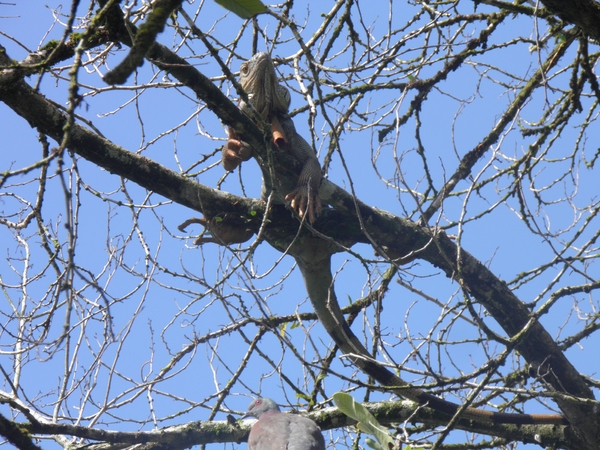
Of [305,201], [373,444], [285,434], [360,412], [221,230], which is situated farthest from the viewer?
[221,230]

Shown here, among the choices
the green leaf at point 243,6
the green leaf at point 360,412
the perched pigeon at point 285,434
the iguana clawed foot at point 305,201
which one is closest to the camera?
the green leaf at point 243,6

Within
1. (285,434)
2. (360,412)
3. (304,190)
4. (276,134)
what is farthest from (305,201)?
(360,412)

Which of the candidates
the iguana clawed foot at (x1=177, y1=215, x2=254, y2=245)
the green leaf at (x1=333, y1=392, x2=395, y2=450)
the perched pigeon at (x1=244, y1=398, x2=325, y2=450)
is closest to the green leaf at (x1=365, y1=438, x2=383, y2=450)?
the green leaf at (x1=333, y1=392, x2=395, y2=450)

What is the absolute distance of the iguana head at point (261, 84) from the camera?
565 centimetres

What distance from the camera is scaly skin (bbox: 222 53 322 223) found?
199 inches

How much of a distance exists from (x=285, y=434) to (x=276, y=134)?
2519mm

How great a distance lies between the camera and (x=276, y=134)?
5258 millimetres

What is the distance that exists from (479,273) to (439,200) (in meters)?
0.78

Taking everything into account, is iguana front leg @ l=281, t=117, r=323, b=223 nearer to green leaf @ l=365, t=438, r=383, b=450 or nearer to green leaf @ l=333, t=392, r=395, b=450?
green leaf @ l=333, t=392, r=395, b=450

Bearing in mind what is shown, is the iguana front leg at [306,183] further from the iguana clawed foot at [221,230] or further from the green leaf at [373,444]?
the green leaf at [373,444]

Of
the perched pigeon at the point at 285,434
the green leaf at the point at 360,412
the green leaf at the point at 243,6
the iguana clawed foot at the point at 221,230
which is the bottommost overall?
the green leaf at the point at 360,412

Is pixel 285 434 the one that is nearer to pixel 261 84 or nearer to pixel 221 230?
pixel 221 230

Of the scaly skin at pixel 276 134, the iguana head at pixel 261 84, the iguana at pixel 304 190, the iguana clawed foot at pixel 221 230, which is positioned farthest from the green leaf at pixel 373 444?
the iguana head at pixel 261 84

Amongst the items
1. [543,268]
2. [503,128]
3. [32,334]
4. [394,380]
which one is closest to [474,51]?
[503,128]
